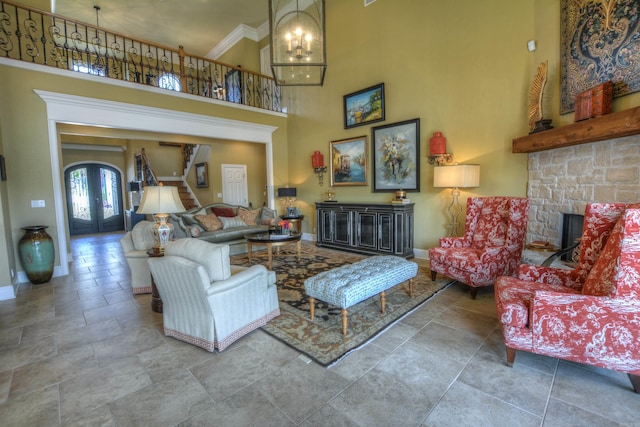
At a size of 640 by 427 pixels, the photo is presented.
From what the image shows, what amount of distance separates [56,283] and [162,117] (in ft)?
A: 11.3

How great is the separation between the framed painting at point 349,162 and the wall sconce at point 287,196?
3.55ft

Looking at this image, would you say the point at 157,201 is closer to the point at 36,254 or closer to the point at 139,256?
the point at 139,256

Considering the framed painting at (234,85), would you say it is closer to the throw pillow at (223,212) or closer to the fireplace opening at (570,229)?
the throw pillow at (223,212)

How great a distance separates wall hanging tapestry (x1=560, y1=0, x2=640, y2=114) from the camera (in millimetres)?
2727

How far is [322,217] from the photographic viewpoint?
632cm

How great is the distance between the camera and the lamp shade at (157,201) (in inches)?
120

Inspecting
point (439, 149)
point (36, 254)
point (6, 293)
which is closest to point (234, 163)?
point (36, 254)

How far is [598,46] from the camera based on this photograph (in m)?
2.97

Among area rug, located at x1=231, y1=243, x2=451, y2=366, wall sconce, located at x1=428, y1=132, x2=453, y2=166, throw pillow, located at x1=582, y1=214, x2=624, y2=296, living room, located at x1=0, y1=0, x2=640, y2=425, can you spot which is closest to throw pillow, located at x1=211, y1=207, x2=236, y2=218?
living room, located at x1=0, y1=0, x2=640, y2=425

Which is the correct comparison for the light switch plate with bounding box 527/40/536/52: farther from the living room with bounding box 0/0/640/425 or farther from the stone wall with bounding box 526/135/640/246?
the stone wall with bounding box 526/135/640/246

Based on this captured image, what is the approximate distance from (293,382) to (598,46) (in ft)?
14.2

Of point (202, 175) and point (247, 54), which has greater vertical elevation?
point (247, 54)

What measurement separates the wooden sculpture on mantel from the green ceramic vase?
23.0 feet

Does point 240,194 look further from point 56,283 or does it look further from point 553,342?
point 553,342
